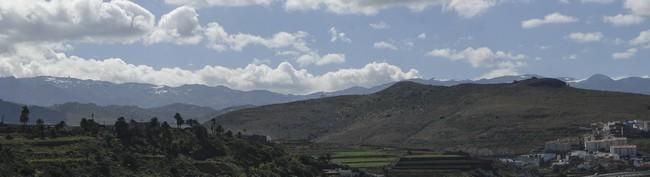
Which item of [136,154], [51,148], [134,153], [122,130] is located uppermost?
[122,130]

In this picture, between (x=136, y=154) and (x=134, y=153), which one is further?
(x=134, y=153)

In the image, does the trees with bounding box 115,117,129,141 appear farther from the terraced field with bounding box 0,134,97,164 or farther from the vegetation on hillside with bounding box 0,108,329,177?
the terraced field with bounding box 0,134,97,164

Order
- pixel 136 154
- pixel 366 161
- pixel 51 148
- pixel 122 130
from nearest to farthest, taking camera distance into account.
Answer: pixel 51 148 → pixel 136 154 → pixel 122 130 → pixel 366 161

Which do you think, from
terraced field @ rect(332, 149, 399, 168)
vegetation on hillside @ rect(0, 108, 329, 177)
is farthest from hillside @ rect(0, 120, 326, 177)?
terraced field @ rect(332, 149, 399, 168)

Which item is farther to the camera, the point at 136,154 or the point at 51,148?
the point at 136,154

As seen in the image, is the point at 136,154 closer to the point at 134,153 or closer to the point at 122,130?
the point at 134,153

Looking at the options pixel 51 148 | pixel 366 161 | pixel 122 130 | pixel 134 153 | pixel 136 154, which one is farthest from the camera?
pixel 366 161

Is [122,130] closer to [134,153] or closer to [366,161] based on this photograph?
[134,153]

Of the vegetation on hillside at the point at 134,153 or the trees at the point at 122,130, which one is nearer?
the vegetation on hillside at the point at 134,153

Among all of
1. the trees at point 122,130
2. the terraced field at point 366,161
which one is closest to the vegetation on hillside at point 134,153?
the trees at point 122,130

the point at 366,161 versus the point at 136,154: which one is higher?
the point at 136,154

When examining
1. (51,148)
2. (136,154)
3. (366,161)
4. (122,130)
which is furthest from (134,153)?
(366,161)

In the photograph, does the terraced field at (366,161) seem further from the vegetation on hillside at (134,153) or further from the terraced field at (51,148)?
the terraced field at (51,148)

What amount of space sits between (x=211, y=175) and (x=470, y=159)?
258 ft
